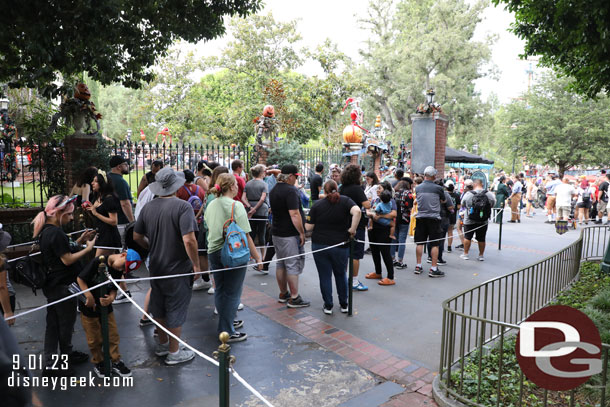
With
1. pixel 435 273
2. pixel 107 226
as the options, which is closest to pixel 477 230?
pixel 435 273

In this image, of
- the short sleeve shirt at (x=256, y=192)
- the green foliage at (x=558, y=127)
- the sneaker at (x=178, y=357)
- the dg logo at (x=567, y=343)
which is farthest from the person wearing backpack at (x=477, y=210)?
the green foliage at (x=558, y=127)

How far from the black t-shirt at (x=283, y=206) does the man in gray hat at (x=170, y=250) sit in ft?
5.75

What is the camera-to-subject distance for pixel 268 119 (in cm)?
1228

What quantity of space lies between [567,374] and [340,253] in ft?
10.3

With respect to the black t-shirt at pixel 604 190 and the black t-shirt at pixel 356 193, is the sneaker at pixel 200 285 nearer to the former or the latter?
the black t-shirt at pixel 356 193

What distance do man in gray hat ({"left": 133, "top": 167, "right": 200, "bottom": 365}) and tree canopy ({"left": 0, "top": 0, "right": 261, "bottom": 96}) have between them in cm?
357

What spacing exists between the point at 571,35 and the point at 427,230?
12.3ft

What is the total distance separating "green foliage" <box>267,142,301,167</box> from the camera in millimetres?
12023

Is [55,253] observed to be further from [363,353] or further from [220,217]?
[363,353]

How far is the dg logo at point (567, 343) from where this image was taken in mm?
2857

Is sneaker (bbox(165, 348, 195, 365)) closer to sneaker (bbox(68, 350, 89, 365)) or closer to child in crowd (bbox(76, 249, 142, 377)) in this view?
child in crowd (bbox(76, 249, 142, 377))

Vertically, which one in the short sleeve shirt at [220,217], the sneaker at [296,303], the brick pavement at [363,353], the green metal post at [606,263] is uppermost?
the short sleeve shirt at [220,217]

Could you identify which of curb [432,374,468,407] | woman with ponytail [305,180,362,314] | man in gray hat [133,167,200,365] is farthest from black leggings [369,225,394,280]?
man in gray hat [133,167,200,365]

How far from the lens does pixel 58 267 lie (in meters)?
4.02
